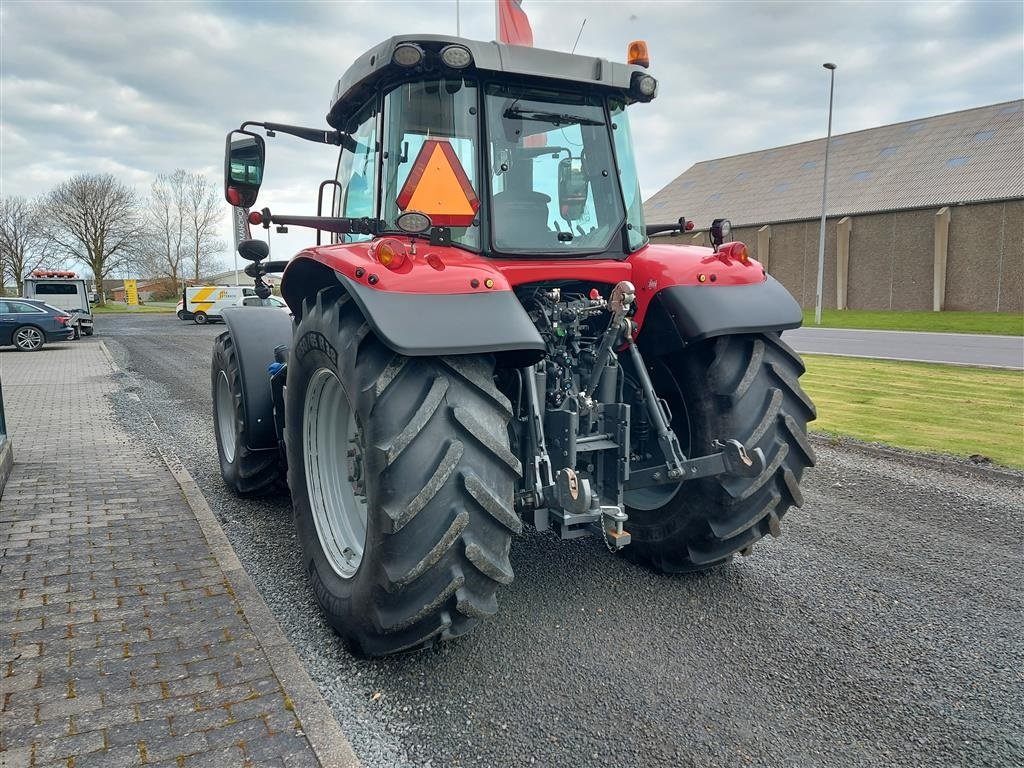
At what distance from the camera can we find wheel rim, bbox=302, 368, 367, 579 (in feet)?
11.5

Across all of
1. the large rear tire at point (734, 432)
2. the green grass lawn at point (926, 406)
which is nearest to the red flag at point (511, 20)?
the large rear tire at point (734, 432)

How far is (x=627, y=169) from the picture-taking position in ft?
12.4

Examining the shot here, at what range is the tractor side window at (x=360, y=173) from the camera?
3.58 meters

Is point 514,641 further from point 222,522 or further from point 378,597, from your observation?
point 222,522

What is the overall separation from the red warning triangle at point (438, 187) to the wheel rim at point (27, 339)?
2203 centimetres

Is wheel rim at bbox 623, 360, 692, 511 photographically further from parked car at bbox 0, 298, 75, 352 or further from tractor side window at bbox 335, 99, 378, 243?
parked car at bbox 0, 298, 75, 352

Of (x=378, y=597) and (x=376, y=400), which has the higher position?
(x=376, y=400)

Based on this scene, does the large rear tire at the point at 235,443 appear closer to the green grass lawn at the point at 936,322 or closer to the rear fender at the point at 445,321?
the rear fender at the point at 445,321

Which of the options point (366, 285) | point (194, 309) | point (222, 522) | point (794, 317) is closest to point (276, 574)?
point (222, 522)

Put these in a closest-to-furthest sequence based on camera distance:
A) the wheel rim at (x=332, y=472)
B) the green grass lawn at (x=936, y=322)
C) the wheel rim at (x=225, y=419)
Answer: the wheel rim at (x=332, y=472) < the wheel rim at (x=225, y=419) < the green grass lawn at (x=936, y=322)

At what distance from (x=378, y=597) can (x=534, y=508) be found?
774 millimetres

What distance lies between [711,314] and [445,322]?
133 cm

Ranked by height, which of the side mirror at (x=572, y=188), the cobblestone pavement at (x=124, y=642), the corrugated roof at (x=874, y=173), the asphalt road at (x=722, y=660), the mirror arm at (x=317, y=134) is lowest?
the asphalt road at (x=722, y=660)

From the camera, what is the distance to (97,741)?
2414 mm
